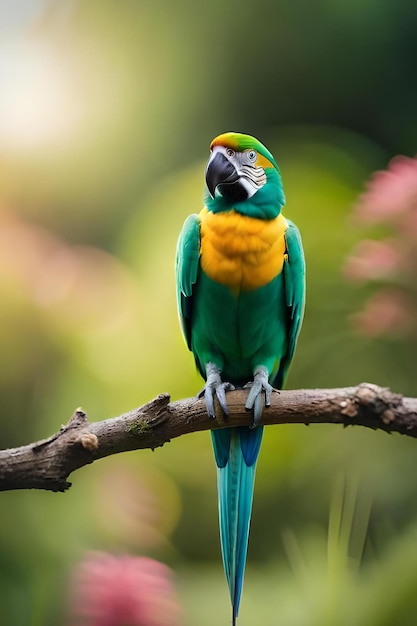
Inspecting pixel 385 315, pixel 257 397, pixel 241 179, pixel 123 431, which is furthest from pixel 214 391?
pixel 385 315

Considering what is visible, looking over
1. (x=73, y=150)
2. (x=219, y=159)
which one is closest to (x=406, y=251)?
(x=219, y=159)

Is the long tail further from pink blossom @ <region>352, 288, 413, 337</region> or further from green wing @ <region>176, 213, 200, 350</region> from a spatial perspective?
pink blossom @ <region>352, 288, 413, 337</region>

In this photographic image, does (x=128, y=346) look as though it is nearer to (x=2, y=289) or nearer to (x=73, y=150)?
(x=2, y=289)

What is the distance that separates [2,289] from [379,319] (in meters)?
0.95

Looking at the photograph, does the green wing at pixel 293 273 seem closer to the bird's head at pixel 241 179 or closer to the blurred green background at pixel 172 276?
the bird's head at pixel 241 179

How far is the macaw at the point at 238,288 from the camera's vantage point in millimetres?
1342

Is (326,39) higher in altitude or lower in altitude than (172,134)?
higher

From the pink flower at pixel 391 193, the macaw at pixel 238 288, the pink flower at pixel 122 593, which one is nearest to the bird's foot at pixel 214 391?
the macaw at pixel 238 288

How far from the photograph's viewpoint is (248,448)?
1397 mm

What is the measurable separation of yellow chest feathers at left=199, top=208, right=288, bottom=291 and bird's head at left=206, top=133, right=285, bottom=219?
3cm

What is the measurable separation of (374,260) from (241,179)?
549 mm

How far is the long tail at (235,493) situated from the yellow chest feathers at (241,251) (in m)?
0.30

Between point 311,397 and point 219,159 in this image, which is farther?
point 219,159

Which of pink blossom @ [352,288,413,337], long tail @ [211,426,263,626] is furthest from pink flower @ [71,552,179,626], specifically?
pink blossom @ [352,288,413,337]
